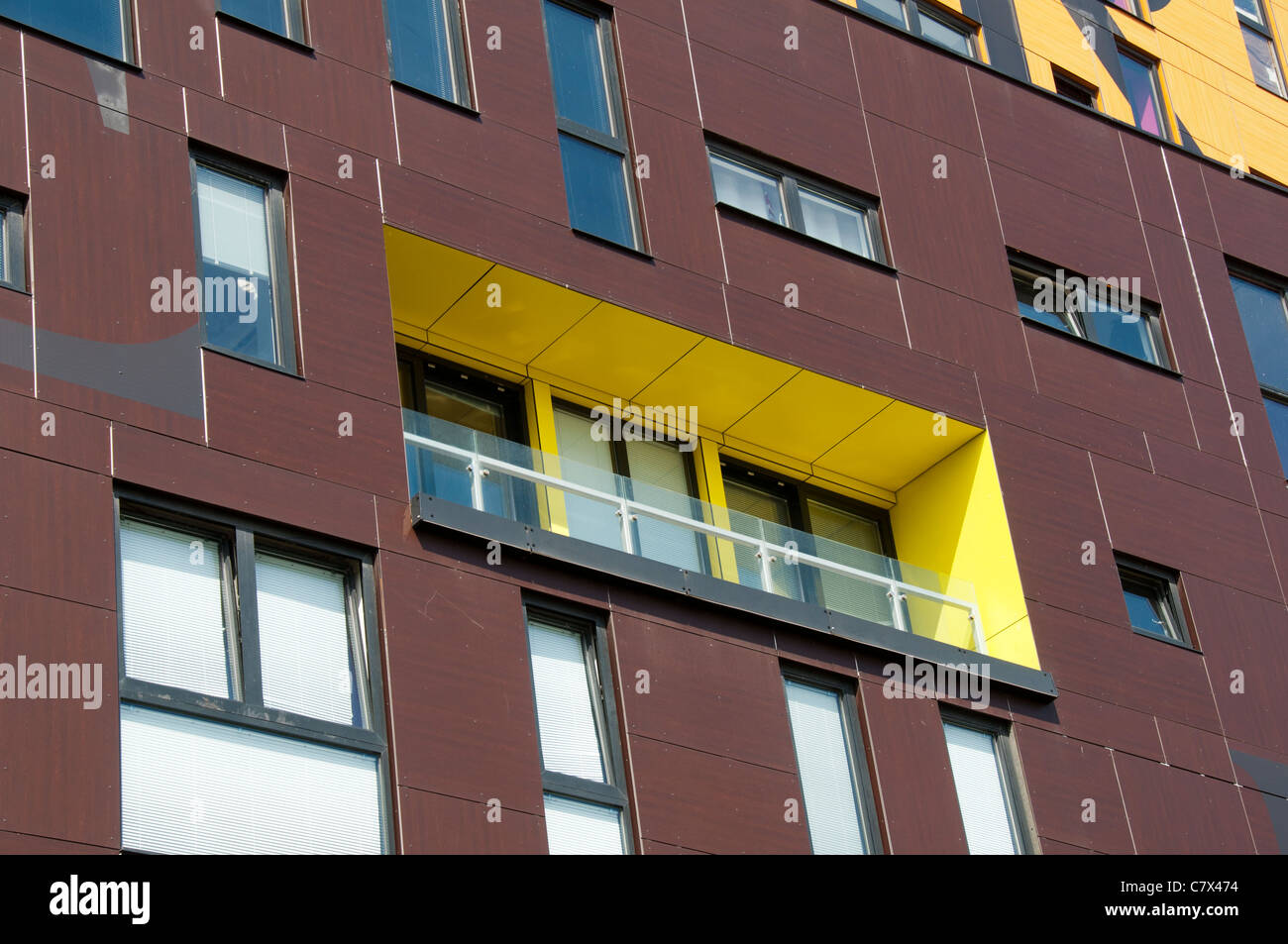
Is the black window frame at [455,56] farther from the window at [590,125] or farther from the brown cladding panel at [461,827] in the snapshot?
the brown cladding panel at [461,827]

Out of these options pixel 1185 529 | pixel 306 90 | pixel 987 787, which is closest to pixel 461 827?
pixel 987 787

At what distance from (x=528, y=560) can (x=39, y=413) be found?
453 centimetres

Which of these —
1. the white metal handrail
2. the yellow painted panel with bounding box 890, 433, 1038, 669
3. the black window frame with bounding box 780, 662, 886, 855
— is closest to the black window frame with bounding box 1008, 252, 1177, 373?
the yellow painted panel with bounding box 890, 433, 1038, 669

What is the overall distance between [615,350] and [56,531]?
7682 millimetres

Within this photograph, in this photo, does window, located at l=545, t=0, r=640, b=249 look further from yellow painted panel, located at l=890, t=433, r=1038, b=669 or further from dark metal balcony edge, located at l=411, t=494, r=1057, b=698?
yellow painted panel, located at l=890, t=433, r=1038, b=669

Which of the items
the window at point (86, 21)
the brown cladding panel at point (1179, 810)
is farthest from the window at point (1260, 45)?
the window at point (86, 21)

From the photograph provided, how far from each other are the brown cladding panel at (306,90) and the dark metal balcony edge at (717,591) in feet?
13.9

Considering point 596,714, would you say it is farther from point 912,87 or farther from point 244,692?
point 912,87

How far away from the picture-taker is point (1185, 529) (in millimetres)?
23672

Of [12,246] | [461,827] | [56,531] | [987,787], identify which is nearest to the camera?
[56,531]

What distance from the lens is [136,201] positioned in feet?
57.9

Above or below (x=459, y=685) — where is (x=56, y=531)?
above

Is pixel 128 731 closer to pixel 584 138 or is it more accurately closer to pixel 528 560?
pixel 528 560

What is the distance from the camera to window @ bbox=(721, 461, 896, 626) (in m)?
19.9
